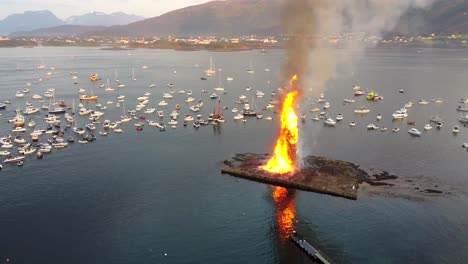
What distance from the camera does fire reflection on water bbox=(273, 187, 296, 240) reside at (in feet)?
183

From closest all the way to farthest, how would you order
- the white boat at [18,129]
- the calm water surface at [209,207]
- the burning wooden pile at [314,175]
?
the calm water surface at [209,207], the burning wooden pile at [314,175], the white boat at [18,129]

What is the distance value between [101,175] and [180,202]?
797 inches

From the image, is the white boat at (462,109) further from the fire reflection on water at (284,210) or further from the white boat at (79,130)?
the white boat at (79,130)

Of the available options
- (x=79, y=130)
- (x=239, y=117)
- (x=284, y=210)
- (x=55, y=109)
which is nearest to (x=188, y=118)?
(x=239, y=117)

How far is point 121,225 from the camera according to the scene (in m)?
57.0

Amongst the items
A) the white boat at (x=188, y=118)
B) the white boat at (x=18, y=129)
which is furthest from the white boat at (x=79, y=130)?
the white boat at (x=188, y=118)

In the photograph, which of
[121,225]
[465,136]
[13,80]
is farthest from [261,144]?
[13,80]

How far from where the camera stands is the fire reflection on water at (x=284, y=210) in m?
55.8

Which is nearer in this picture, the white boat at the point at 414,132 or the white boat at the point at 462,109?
the white boat at the point at 414,132

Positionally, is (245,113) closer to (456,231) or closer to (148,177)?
(148,177)

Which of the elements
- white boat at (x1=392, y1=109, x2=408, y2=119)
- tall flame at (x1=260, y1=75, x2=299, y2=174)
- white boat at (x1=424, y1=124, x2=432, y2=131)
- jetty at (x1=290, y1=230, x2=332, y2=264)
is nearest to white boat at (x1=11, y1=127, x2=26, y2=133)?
tall flame at (x1=260, y1=75, x2=299, y2=174)

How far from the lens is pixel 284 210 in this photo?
6122 centimetres

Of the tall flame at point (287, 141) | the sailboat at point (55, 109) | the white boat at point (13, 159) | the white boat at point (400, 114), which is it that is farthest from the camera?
the sailboat at point (55, 109)

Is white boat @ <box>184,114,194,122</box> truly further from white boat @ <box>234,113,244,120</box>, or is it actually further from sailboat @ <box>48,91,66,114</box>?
sailboat @ <box>48,91,66,114</box>
